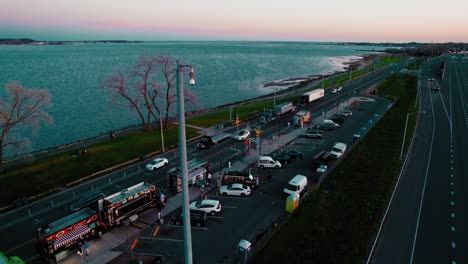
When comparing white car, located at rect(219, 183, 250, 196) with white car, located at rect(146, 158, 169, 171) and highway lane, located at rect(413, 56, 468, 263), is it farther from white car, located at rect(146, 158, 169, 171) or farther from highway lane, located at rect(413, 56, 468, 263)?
highway lane, located at rect(413, 56, 468, 263)

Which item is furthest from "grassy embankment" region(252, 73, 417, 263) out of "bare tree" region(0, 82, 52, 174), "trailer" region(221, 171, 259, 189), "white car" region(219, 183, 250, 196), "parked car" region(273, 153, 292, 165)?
"bare tree" region(0, 82, 52, 174)

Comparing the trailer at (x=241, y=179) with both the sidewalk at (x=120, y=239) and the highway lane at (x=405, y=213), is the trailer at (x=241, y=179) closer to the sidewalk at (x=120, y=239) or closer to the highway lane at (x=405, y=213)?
the sidewalk at (x=120, y=239)

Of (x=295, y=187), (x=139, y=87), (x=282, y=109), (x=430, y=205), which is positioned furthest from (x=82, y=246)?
(x=282, y=109)

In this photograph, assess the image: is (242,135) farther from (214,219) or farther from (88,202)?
(88,202)

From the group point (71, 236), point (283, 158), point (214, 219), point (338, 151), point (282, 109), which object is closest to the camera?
point (71, 236)

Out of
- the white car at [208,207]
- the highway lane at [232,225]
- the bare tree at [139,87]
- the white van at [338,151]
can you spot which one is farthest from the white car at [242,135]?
the white car at [208,207]

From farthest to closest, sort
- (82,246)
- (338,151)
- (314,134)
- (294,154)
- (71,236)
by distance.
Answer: (314,134) < (338,151) < (294,154) < (82,246) < (71,236)
